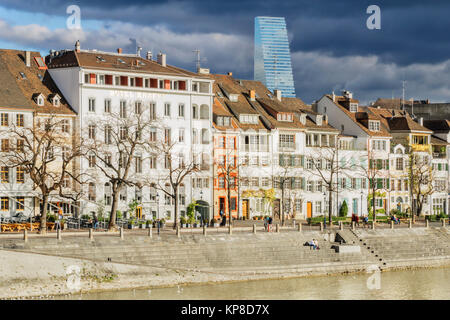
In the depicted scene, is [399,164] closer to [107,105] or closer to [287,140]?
[287,140]

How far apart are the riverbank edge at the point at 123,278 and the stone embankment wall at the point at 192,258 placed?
0.20 ft

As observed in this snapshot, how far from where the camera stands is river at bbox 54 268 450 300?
219ft

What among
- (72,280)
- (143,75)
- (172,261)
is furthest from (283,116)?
(72,280)

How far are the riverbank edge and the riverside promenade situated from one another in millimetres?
62

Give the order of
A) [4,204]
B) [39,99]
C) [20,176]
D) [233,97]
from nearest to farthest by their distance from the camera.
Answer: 1. [4,204]
2. [20,176]
3. [39,99]
4. [233,97]

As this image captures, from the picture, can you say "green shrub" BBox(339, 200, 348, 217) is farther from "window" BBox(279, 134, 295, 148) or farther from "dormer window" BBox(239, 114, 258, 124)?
Result: "dormer window" BBox(239, 114, 258, 124)

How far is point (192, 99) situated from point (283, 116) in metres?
13.8

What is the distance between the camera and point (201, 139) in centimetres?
9925

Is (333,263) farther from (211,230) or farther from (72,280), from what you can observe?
(72,280)

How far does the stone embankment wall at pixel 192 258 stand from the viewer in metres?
65.6

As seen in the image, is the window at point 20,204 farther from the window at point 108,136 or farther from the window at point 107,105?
the window at point 107,105

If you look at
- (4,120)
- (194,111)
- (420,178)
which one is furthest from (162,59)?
(420,178)

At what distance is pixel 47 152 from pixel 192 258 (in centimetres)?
1417
